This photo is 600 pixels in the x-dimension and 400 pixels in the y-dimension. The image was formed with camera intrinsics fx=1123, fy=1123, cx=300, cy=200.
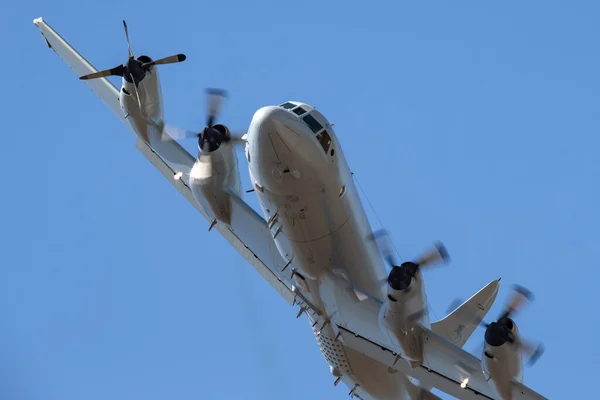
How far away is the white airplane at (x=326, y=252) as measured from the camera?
29.3m

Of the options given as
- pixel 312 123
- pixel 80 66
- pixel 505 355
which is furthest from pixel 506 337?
pixel 80 66

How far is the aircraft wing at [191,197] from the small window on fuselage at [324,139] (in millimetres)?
3714

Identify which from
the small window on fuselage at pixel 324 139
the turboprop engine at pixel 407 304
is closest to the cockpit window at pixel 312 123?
the small window on fuselage at pixel 324 139

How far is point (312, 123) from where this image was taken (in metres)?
30.5

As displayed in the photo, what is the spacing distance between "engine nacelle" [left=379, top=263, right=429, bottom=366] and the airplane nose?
4.37 m

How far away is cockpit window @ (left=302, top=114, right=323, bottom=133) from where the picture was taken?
30438 millimetres

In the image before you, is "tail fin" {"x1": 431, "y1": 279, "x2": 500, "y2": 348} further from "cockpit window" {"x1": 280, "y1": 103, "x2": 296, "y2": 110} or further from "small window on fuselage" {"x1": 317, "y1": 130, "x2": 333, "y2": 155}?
"cockpit window" {"x1": 280, "y1": 103, "x2": 296, "y2": 110}

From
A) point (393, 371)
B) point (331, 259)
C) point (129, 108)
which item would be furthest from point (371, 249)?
point (129, 108)

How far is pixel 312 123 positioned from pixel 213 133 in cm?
390

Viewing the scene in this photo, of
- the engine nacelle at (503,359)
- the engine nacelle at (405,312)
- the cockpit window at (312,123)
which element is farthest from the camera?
the cockpit window at (312,123)

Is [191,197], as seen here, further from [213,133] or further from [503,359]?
[503,359]

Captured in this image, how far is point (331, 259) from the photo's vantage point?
31.6 meters

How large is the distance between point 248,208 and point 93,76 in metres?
6.68

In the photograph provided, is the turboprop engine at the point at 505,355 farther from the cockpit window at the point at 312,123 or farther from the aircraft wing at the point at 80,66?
the aircraft wing at the point at 80,66
